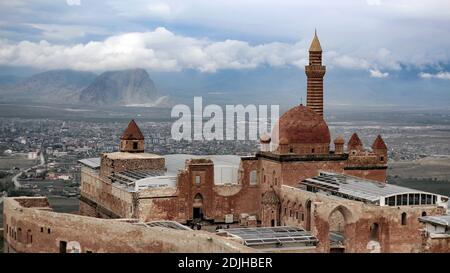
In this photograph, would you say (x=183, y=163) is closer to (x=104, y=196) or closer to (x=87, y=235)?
(x=104, y=196)

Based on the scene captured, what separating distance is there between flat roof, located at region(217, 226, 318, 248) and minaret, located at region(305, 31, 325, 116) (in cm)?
1583

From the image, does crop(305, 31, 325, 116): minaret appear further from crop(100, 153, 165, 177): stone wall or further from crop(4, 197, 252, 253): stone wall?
crop(4, 197, 252, 253): stone wall

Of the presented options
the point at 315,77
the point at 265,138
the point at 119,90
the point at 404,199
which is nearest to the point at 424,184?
the point at 315,77

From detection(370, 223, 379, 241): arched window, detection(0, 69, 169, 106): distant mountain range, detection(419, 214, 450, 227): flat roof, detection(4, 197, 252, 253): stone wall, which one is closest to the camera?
detection(4, 197, 252, 253): stone wall

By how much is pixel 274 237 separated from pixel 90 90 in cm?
13290

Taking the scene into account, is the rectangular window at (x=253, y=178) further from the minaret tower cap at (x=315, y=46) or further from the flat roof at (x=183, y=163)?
the minaret tower cap at (x=315, y=46)

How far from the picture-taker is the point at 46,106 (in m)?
155

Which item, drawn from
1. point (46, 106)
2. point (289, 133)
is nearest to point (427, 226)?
point (289, 133)

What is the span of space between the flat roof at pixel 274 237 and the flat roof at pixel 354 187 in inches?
137

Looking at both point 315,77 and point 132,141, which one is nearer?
point 132,141

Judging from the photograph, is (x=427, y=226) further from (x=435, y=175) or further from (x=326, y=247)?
(x=435, y=175)

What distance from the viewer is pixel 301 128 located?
1708 inches

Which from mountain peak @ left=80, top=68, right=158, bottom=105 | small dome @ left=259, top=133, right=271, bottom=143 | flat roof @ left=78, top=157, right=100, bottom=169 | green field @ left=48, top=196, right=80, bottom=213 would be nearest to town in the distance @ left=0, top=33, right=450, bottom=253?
small dome @ left=259, top=133, right=271, bottom=143

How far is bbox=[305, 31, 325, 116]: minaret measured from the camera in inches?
1993
